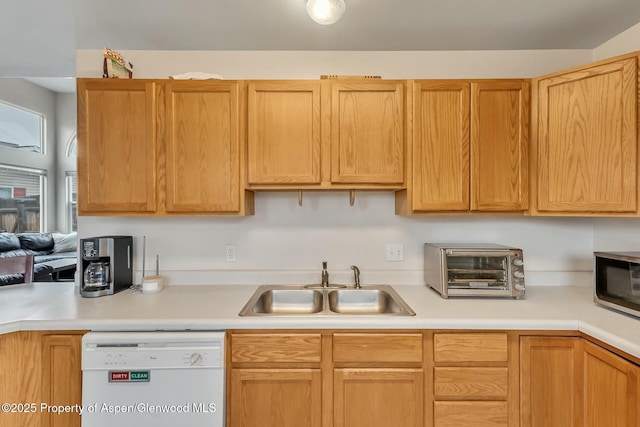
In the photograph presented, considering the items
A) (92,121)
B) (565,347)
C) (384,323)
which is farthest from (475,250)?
(92,121)

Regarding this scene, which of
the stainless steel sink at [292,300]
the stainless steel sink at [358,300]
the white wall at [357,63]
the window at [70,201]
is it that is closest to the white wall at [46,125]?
the window at [70,201]

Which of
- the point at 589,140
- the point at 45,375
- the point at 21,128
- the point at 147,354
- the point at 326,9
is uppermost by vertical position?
the point at 21,128

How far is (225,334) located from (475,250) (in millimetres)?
1388

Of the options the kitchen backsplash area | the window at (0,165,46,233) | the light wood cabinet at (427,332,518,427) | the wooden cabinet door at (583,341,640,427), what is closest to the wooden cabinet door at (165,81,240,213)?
the kitchen backsplash area

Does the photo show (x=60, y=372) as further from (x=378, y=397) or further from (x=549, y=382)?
(x=549, y=382)

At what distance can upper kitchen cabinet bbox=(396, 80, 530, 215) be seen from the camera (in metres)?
1.73

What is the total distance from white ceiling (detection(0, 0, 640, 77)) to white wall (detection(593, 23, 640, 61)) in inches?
1.7

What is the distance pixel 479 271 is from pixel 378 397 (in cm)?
89

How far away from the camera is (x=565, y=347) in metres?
1.39

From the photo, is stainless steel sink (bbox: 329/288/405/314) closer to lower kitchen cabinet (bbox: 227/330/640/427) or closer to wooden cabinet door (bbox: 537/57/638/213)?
lower kitchen cabinet (bbox: 227/330/640/427)

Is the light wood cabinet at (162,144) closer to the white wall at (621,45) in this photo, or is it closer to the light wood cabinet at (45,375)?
the light wood cabinet at (45,375)

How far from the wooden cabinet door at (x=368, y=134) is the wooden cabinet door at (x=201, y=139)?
0.57 metres

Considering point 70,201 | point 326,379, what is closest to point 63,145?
point 70,201

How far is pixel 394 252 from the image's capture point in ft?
6.69
